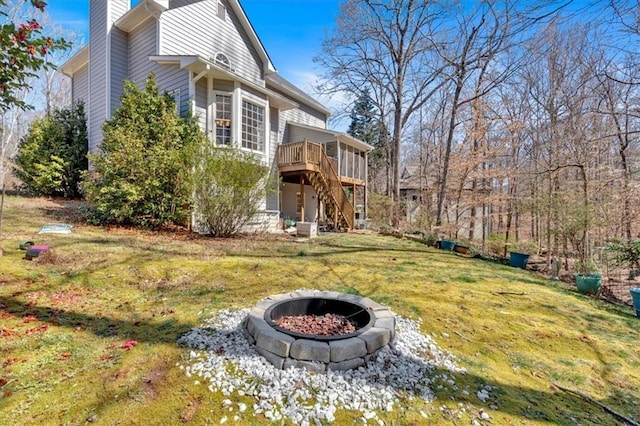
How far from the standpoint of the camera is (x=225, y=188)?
24.2 feet

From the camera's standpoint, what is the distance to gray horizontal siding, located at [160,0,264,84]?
9.91m

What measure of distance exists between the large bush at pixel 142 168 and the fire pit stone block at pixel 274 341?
5.78 metres

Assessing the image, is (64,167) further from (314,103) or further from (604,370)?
(604,370)

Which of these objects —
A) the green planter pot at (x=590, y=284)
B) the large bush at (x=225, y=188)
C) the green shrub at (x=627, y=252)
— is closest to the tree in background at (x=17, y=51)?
the large bush at (x=225, y=188)

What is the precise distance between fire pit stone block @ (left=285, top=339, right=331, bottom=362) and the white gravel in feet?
0.39

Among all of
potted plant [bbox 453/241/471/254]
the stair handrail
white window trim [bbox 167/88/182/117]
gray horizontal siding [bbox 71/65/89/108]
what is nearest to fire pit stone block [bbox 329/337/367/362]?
potted plant [bbox 453/241/471/254]

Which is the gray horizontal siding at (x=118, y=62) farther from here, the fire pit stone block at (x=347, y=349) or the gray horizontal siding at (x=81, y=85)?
the fire pit stone block at (x=347, y=349)

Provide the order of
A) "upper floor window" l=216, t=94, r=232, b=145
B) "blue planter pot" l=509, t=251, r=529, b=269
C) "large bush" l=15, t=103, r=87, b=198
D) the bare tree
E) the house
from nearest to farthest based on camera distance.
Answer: "blue planter pot" l=509, t=251, r=529, b=269 → the house → "upper floor window" l=216, t=94, r=232, b=145 → "large bush" l=15, t=103, r=87, b=198 → the bare tree

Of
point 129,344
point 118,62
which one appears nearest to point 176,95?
point 118,62

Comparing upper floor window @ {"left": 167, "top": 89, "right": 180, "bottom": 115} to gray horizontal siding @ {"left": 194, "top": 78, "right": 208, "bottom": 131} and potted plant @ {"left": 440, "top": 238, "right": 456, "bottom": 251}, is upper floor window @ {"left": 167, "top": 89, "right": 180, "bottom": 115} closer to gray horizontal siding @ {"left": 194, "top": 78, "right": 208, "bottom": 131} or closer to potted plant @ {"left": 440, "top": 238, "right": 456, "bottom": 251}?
gray horizontal siding @ {"left": 194, "top": 78, "right": 208, "bottom": 131}

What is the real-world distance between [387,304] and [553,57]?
15074mm

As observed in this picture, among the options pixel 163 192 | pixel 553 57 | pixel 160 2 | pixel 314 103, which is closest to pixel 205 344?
pixel 163 192

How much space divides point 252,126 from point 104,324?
8.63 meters

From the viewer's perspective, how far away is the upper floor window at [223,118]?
9898 mm
